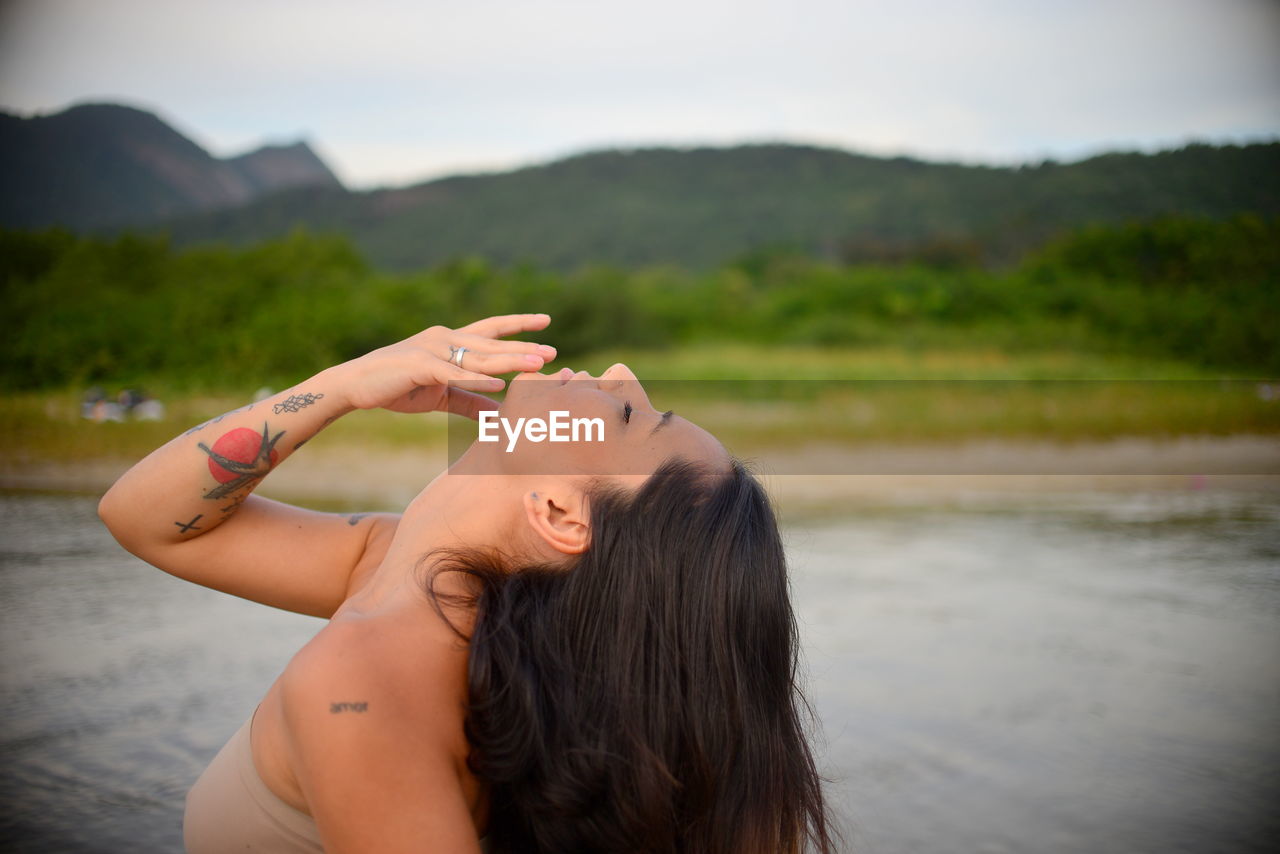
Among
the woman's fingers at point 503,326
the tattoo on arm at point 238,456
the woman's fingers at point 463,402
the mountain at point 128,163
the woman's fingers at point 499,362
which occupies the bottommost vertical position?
the tattoo on arm at point 238,456

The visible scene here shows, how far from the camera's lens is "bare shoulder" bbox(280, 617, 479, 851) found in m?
0.95

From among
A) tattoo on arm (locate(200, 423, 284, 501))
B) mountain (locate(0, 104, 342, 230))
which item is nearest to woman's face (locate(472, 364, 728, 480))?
tattoo on arm (locate(200, 423, 284, 501))

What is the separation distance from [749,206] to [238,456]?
31.9m

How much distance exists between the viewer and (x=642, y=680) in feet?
3.86

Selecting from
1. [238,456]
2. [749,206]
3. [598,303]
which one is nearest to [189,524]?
[238,456]

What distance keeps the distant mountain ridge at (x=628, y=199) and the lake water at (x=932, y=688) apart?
359cm

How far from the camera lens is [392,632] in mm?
1074

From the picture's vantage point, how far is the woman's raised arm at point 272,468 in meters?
1.30

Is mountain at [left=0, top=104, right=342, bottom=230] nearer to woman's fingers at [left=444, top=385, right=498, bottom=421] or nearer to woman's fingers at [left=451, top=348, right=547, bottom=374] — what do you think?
woman's fingers at [left=444, top=385, right=498, bottom=421]

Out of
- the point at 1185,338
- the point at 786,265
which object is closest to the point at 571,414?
the point at 1185,338

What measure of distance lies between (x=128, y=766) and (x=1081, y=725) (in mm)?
2752

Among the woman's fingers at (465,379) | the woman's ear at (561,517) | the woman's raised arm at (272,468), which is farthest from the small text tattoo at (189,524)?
the woman's ear at (561,517)

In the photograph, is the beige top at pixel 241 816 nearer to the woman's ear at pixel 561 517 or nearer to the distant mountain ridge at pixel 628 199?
the woman's ear at pixel 561 517

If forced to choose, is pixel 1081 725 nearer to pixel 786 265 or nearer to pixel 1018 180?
pixel 786 265
